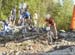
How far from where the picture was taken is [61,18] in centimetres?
3350

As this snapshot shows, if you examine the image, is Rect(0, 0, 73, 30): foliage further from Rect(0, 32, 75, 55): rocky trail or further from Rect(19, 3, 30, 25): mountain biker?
Rect(0, 32, 75, 55): rocky trail

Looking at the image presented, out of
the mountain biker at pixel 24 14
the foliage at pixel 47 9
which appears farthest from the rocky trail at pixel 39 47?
the foliage at pixel 47 9

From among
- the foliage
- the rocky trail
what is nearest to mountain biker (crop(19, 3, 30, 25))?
the rocky trail

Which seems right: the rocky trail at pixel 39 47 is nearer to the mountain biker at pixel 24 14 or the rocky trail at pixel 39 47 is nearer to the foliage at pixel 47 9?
the mountain biker at pixel 24 14

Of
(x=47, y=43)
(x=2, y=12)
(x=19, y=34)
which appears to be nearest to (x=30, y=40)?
(x=47, y=43)

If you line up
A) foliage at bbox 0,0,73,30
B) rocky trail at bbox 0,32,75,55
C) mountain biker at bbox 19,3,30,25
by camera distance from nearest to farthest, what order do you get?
rocky trail at bbox 0,32,75,55, mountain biker at bbox 19,3,30,25, foliage at bbox 0,0,73,30

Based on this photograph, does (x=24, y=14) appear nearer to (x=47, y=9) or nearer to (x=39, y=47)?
(x=39, y=47)

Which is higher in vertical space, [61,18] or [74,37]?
[74,37]

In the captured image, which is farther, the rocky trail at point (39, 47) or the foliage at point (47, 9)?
the foliage at point (47, 9)

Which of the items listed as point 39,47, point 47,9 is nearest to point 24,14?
point 39,47

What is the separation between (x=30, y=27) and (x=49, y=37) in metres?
3.10

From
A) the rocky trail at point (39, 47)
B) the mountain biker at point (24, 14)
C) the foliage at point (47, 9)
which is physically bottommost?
the foliage at point (47, 9)

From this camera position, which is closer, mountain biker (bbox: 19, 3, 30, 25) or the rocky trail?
the rocky trail

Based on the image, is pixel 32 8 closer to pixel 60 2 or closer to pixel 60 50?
pixel 60 2
